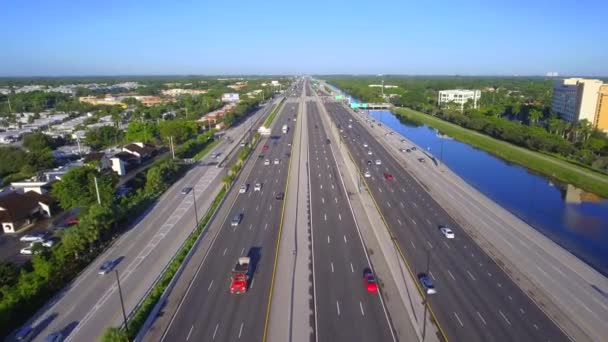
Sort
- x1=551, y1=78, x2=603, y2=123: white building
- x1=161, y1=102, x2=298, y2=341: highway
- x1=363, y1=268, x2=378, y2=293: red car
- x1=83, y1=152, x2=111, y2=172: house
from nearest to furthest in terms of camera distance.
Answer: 1. x1=161, y1=102, x2=298, y2=341: highway
2. x1=363, y1=268, x2=378, y2=293: red car
3. x1=83, y1=152, x2=111, y2=172: house
4. x1=551, y1=78, x2=603, y2=123: white building

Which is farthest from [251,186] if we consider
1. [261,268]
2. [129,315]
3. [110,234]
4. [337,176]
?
[129,315]

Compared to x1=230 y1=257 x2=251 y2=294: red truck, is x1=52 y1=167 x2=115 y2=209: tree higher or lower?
higher

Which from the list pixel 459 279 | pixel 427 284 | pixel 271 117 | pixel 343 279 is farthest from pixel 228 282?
pixel 271 117

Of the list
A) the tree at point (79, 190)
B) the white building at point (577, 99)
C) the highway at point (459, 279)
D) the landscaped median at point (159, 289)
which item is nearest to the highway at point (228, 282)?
the landscaped median at point (159, 289)

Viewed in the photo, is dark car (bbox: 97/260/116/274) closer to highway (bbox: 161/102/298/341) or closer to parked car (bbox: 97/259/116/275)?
parked car (bbox: 97/259/116/275)

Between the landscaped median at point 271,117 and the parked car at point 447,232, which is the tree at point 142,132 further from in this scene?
the parked car at point 447,232

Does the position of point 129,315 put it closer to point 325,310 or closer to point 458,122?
point 325,310

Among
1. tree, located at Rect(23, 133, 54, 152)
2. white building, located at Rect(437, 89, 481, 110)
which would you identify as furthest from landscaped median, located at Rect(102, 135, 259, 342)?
white building, located at Rect(437, 89, 481, 110)
